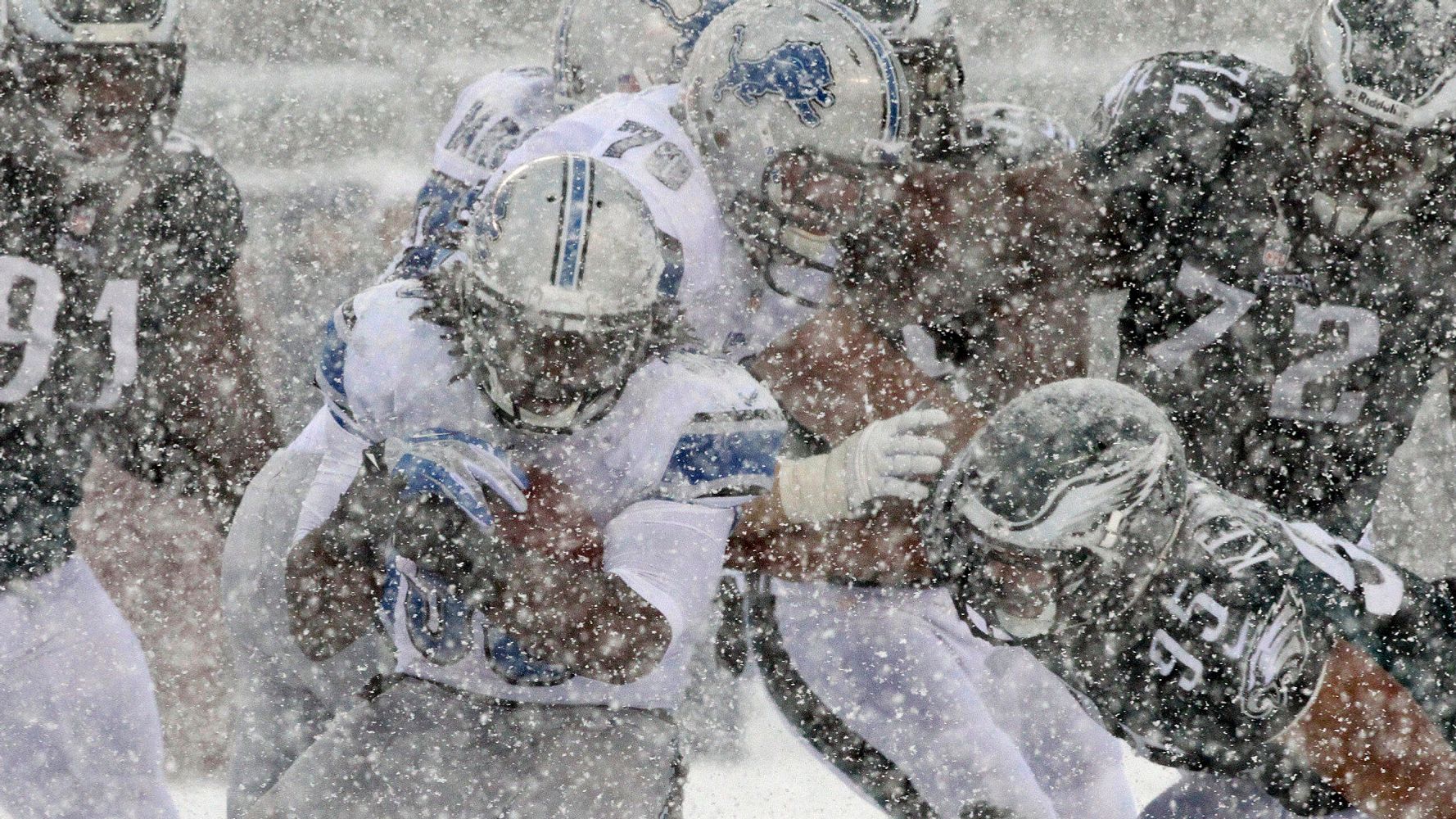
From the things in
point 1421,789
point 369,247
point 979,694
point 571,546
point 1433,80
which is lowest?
point 369,247

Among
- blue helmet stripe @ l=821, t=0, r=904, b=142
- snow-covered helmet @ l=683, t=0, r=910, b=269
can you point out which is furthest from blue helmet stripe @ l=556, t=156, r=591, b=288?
blue helmet stripe @ l=821, t=0, r=904, b=142

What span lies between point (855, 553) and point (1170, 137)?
106cm

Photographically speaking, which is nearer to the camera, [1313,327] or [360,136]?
[1313,327]

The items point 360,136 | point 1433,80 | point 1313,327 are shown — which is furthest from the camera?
point 360,136

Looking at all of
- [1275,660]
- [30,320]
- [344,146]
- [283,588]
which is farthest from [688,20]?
[344,146]

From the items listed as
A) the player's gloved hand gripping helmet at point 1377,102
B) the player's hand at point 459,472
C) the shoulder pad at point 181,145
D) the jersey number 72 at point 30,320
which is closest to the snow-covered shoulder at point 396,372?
the player's hand at point 459,472

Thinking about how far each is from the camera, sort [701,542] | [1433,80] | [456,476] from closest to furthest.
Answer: [456,476]
[701,542]
[1433,80]

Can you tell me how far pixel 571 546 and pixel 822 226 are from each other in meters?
0.94

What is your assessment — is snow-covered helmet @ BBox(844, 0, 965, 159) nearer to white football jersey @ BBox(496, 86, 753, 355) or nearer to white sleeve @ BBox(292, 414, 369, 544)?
white football jersey @ BBox(496, 86, 753, 355)

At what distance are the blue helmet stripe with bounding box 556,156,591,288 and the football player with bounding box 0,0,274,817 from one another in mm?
1140

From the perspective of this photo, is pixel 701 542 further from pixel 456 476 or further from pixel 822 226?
pixel 822 226

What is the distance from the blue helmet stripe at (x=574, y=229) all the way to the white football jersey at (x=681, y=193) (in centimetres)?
52

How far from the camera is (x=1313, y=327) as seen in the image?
337 centimetres

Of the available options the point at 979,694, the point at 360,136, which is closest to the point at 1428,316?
the point at 979,694
